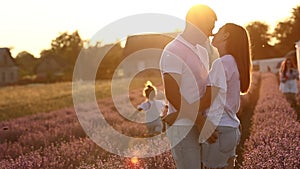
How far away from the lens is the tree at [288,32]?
89.6 m

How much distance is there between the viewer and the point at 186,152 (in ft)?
13.3

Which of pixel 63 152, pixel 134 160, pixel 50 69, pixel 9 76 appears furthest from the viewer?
pixel 50 69

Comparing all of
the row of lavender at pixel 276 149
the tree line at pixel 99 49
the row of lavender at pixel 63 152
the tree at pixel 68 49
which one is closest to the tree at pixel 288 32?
the tree line at pixel 99 49

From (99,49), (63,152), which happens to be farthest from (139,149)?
(99,49)

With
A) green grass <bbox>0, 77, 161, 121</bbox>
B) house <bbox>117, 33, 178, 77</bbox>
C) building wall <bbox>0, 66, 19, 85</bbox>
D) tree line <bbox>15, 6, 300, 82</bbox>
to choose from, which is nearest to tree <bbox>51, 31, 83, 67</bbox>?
tree line <bbox>15, 6, 300, 82</bbox>

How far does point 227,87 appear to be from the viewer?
4.23 metres

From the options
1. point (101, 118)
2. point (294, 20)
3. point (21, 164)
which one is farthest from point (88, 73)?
point (21, 164)

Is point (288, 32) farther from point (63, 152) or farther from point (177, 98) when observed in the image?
point (177, 98)

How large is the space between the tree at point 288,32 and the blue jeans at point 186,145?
86526mm

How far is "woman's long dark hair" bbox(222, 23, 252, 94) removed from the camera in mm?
4301

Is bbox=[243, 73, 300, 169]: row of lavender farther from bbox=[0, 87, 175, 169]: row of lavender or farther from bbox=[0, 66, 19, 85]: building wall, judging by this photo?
bbox=[0, 66, 19, 85]: building wall

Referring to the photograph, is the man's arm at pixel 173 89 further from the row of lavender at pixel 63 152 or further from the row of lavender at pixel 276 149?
the row of lavender at pixel 63 152

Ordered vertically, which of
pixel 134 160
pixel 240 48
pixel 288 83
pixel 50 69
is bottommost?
pixel 134 160

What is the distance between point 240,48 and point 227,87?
32 cm
